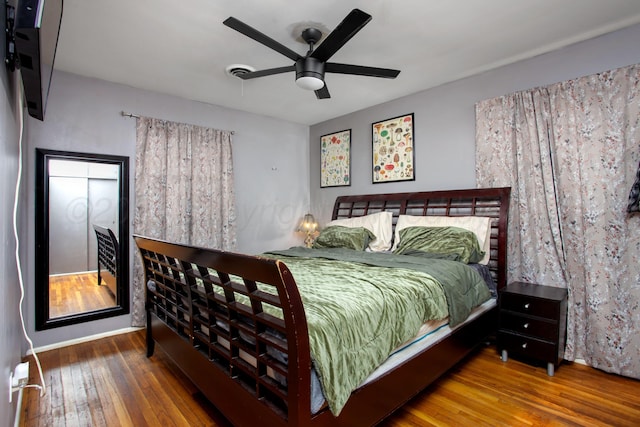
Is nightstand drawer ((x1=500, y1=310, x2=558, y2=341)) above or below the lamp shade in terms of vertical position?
below

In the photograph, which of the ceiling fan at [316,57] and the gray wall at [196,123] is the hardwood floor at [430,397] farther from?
the ceiling fan at [316,57]

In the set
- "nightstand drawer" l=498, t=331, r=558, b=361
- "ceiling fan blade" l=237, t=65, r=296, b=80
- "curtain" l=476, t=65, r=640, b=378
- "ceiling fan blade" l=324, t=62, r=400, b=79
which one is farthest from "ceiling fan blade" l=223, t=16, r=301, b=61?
"nightstand drawer" l=498, t=331, r=558, b=361

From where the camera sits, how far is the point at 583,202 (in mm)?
2506

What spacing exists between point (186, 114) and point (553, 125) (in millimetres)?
3704

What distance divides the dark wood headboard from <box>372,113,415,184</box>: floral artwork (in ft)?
0.90

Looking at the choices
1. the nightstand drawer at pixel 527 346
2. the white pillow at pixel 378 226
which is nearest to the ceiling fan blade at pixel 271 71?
the white pillow at pixel 378 226

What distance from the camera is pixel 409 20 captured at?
7.32 ft

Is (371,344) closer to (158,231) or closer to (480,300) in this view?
(480,300)

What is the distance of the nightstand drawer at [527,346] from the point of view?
2.33 m

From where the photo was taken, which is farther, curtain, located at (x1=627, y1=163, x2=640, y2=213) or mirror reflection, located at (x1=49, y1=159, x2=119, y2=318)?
mirror reflection, located at (x1=49, y1=159, x2=119, y2=318)

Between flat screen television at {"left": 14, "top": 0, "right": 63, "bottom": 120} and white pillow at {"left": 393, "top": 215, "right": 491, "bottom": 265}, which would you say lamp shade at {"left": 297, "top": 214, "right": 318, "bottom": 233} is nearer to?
white pillow at {"left": 393, "top": 215, "right": 491, "bottom": 265}

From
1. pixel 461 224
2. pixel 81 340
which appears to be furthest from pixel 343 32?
pixel 81 340

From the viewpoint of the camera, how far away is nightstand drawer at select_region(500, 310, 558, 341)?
2328 millimetres

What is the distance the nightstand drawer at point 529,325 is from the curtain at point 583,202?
392 millimetres
